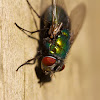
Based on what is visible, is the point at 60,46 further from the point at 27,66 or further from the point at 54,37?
the point at 27,66

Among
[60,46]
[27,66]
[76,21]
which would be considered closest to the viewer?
[27,66]

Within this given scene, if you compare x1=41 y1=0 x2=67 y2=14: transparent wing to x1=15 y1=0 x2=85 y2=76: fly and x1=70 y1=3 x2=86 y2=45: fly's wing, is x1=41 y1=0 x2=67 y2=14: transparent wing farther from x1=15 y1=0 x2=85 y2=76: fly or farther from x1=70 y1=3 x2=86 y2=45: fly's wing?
x1=70 y1=3 x2=86 y2=45: fly's wing

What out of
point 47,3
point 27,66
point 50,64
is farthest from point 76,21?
point 27,66

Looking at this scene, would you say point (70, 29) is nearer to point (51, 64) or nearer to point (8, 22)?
point (51, 64)

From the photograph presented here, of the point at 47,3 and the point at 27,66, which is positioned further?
the point at 47,3

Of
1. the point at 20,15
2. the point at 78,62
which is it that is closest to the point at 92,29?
the point at 78,62

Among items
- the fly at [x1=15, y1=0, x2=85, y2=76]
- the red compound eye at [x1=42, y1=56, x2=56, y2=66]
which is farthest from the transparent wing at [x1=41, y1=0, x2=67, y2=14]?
the red compound eye at [x1=42, y1=56, x2=56, y2=66]

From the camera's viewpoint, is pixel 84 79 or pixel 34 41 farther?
pixel 84 79
